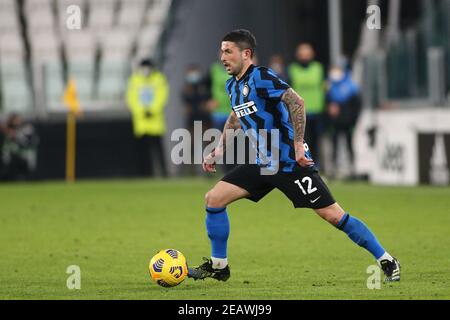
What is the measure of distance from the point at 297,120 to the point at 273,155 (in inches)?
14.8

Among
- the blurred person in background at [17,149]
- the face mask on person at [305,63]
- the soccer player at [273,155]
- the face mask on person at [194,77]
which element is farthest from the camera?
the face mask on person at [194,77]

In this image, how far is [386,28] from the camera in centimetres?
2450

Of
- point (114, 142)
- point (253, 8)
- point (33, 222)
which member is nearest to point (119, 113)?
point (114, 142)

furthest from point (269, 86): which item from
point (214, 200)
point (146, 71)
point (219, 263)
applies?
point (146, 71)

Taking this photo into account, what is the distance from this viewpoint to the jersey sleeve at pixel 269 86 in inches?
341

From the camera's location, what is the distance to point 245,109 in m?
8.80

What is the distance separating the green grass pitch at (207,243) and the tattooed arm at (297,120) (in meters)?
0.92

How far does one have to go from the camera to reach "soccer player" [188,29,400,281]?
8656 mm

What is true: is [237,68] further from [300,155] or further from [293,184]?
[293,184]

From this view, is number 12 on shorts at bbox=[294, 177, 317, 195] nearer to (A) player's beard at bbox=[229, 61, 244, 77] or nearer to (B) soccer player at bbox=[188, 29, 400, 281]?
(B) soccer player at bbox=[188, 29, 400, 281]

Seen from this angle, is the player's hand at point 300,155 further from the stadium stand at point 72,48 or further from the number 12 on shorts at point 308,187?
the stadium stand at point 72,48

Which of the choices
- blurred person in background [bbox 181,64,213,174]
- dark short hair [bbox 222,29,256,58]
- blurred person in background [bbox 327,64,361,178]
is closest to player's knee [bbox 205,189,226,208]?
dark short hair [bbox 222,29,256,58]

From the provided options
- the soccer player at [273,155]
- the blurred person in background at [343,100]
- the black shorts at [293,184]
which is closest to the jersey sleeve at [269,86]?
the soccer player at [273,155]
